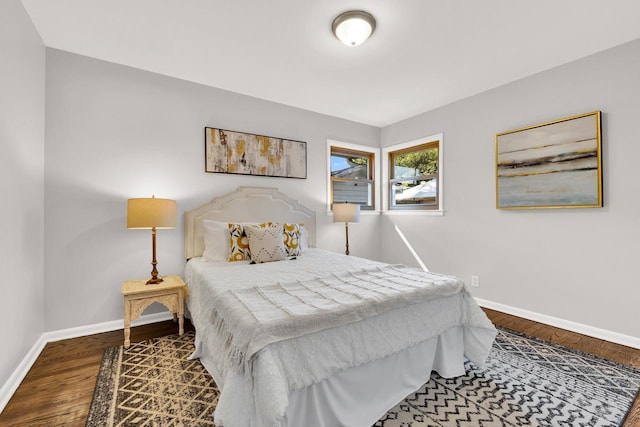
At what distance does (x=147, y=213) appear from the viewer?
2.39 metres

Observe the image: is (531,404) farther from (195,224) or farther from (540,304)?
(195,224)

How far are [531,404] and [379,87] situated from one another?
2997 millimetres

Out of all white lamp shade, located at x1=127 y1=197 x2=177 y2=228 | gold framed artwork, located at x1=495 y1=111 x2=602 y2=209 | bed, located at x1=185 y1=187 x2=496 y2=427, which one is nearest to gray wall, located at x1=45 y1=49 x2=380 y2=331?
white lamp shade, located at x1=127 y1=197 x2=177 y2=228

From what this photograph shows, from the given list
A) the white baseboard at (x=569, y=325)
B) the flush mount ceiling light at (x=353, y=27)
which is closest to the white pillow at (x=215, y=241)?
the flush mount ceiling light at (x=353, y=27)

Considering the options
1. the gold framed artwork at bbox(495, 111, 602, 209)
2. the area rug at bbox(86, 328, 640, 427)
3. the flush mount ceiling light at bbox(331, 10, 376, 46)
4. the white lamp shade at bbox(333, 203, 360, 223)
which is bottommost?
the area rug at bbox(86, 328, 640, 427)

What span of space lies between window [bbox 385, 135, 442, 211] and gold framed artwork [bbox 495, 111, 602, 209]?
829 millimetres

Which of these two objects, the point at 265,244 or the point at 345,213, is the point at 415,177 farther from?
the point at 265,244

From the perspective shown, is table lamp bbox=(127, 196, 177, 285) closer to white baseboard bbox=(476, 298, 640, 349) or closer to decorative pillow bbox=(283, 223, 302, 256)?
decorative pillow bbox=(283, 223, 302, 256)

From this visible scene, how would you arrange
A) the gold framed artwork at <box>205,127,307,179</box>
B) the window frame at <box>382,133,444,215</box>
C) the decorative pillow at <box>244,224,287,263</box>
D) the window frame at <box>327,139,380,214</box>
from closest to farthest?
the decorative pillow at <box>244,224,287,263</box> < the gold framed artwork at <box>205,127,307,179</box> < the window frame at <box>382,133,444,215</box> < the window frame at <box>327,139,380,214</box>

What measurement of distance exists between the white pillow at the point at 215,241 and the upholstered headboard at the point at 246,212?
0.12 m

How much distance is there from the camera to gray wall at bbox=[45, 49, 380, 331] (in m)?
2.46

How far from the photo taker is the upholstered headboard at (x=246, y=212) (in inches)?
118

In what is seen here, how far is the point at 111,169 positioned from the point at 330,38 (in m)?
2.30

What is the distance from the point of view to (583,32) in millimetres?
2205
